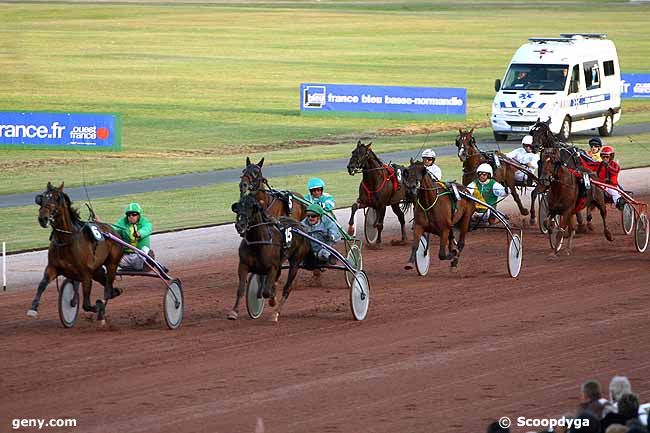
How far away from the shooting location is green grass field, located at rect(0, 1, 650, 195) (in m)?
35.8

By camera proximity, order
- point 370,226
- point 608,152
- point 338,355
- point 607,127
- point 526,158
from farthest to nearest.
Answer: point 607,127 < point 526,158 < point 608,152 < point 370,226 < point 338,355

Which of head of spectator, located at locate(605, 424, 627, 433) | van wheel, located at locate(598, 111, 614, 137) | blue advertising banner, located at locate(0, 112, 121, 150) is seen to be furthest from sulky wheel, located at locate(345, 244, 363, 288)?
van wheel, located at locate(598, 111, 614, 137)

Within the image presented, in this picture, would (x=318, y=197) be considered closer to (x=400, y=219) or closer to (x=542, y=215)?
(x=400, y=219)

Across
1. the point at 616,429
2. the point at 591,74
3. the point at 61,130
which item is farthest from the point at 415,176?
the point at 591,74

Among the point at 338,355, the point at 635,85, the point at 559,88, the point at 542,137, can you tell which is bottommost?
the point at 338,355

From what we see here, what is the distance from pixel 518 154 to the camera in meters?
24.1

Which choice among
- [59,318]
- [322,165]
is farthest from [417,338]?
[322,165]

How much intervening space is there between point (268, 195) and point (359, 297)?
2.47 m

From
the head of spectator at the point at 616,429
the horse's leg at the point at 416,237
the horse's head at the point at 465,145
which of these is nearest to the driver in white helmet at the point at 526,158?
the horse's head at the point at 465,145

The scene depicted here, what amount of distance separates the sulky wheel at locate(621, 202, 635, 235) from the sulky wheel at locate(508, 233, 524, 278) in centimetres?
385

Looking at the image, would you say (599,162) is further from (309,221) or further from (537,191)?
(309,221)

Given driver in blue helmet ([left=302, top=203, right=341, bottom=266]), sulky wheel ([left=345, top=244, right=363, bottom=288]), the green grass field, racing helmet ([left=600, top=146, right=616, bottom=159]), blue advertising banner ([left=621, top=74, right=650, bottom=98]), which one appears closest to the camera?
driver in blue helmet ([left=302, top=203, right=341, bottom=266])

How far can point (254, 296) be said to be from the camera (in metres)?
15.9

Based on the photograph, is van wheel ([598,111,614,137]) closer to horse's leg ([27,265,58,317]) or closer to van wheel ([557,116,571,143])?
van wheel ([557,116,571,143])
